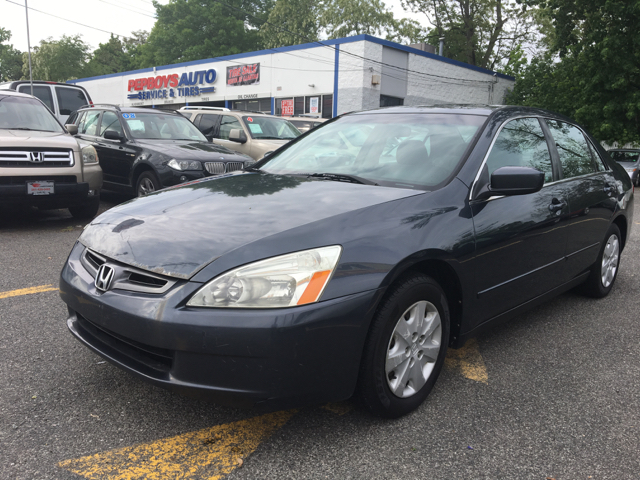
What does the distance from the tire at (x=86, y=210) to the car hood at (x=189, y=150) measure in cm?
116

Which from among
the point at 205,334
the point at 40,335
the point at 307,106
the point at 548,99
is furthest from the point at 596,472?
the point at 548,99

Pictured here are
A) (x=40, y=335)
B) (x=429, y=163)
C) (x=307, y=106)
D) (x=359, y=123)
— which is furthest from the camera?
(x=307, y=106)

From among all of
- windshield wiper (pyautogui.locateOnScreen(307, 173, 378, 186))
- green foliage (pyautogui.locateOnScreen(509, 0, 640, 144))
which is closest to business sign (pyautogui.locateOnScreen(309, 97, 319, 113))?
green foliage (pyautogui.locateOnScreen(509, 0, 640, 144))

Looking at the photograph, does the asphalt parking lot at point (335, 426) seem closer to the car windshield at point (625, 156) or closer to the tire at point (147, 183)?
the tire at point (147, 183)

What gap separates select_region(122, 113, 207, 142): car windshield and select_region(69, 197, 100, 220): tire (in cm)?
156

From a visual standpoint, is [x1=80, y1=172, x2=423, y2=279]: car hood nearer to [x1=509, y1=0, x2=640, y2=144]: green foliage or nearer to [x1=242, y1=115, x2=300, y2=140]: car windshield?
[x1=242, y1=115, x2=300, y2=140]: car windshield

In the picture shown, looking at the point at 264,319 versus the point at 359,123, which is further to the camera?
the point at 359,123

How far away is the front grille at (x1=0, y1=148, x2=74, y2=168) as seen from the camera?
6395mm

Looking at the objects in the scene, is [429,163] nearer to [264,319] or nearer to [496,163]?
[496,163]

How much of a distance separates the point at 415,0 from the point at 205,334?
46027 millimetres

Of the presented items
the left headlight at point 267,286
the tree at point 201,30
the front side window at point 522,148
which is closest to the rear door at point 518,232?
the front side window at point 522,148

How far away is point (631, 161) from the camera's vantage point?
19.7 meters

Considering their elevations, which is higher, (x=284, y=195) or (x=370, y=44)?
(x=370, y=44)

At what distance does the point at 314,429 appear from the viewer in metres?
2.43
